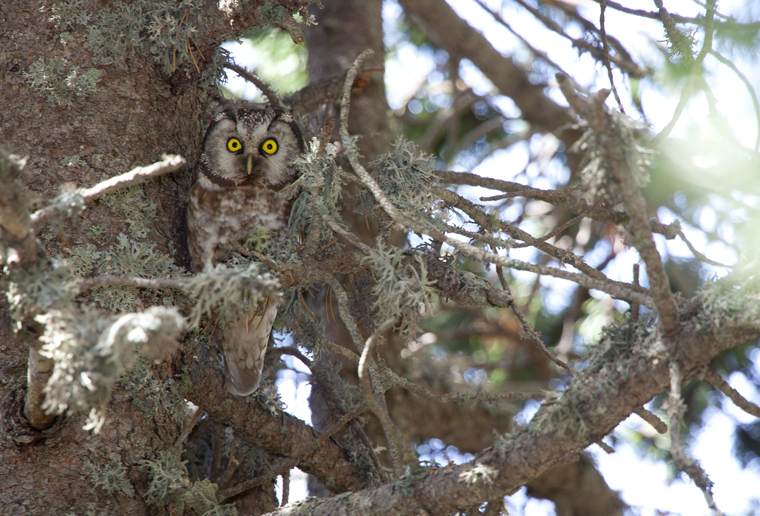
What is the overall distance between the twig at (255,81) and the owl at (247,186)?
0.11 m

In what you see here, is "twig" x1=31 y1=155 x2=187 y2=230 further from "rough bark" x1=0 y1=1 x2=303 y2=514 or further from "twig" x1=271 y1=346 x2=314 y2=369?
"twig" x1=271 y1=346 x2=314 y2=369

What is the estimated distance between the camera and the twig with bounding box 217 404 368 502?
73.6 inches

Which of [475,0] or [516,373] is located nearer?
[475,0]

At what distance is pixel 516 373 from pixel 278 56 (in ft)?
9.39

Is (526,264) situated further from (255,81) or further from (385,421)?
(255,81)

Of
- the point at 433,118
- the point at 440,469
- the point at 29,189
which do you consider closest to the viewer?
the point at 440,469

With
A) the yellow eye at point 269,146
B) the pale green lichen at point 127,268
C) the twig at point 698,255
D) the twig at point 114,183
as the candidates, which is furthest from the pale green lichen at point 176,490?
the twig at point 698,255

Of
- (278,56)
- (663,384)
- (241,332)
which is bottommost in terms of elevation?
(663,384)

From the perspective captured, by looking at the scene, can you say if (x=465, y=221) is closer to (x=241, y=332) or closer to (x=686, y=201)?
(x=241, y=332)

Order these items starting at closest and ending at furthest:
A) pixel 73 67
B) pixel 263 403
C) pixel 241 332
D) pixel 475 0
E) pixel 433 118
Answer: pixel 73 67, pixel 263 403, pixel 241 332, pixel 475 0, pixel 433 118

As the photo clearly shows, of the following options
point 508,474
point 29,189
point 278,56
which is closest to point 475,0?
point 278,56

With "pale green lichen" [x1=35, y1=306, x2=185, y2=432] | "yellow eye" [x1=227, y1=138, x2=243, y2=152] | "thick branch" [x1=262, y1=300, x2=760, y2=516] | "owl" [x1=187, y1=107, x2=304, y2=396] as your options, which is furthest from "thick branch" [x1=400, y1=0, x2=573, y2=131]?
"pale green lichen" [x1=35, y1=306, x2=185, y2=432]

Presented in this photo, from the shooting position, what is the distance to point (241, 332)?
2.38 m

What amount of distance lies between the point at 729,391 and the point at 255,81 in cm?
193
